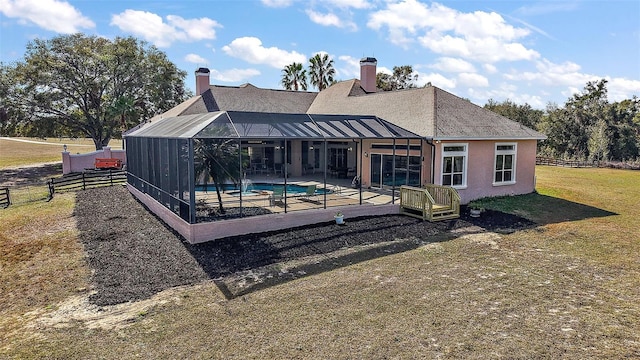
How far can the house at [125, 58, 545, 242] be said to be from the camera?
11367 millimetres

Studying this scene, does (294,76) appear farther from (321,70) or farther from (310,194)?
(310,194)

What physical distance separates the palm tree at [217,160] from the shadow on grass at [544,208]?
9930mm

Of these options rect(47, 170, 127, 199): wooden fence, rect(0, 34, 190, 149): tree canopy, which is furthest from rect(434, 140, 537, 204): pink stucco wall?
rect(0, 34, 190, 149): tree canopy

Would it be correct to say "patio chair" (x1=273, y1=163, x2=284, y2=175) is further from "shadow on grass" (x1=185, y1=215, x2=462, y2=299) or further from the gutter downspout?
"shadow on grass" (x1=185, y1=215, x2=462, y2=299)

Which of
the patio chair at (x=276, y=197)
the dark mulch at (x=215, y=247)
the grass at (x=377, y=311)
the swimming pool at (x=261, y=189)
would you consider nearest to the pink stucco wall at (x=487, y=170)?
the dark mulch at (x=215, y=247)

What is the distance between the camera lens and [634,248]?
400 inches

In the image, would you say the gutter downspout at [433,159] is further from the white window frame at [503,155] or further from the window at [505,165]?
the window at [505,165]

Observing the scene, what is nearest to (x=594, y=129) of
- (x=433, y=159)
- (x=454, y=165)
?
(x=454, y=165)

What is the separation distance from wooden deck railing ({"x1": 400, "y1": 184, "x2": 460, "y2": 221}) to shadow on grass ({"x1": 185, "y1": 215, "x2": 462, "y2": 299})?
1.63ft

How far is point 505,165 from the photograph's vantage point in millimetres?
16922

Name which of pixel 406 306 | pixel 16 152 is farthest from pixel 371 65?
pixel 16 152

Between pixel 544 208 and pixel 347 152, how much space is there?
948 cm

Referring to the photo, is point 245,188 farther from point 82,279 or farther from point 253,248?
point 82,279

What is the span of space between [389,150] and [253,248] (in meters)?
8.10
